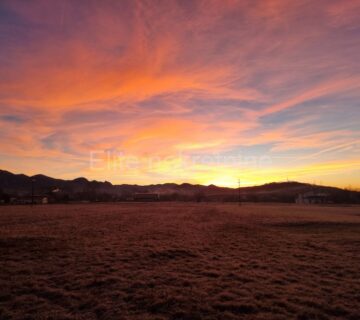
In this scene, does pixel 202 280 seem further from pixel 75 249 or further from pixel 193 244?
pixel 75 249

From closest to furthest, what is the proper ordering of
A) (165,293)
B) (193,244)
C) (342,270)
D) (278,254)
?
(165,293)
(342,270)
(278,254)
(193,244)

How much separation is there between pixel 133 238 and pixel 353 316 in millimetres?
15195

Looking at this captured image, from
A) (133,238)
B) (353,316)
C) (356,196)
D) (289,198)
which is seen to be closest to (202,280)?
(353,316)

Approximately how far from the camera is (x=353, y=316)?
766 centimetres

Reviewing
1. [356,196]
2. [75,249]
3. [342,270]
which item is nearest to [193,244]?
[75,249]

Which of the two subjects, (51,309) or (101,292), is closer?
(51,309)

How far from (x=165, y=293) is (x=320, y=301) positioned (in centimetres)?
467

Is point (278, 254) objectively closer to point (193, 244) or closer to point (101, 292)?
point (193, 244)

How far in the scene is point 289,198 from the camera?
16925 cm

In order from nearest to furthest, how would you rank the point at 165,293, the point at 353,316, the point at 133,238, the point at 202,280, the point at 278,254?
1. the point at 353,316
2. the point at 165,293
3. the point at 202,280
4. the point at 278,254
5. the point at 133,238

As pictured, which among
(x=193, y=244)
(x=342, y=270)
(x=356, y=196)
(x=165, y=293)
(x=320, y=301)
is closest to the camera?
(x=320, y=301)

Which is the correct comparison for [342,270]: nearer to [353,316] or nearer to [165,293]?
[353,316]

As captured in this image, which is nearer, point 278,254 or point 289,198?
point 278,254

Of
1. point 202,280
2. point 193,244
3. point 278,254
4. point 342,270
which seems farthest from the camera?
point 193,244
